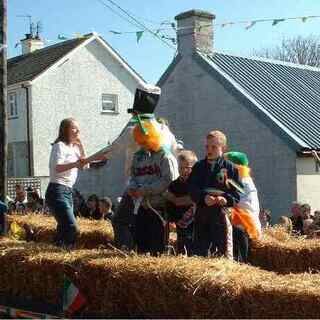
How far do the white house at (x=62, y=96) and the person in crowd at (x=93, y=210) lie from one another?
16257 mm

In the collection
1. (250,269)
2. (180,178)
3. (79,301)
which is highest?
(180,178)

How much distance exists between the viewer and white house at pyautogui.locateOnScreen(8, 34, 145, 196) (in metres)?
30.7

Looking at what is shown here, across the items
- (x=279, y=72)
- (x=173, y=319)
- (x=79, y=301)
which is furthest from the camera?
(x=279, y=72)

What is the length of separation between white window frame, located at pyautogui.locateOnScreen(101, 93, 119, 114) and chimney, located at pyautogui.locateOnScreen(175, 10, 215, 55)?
14.4 meters

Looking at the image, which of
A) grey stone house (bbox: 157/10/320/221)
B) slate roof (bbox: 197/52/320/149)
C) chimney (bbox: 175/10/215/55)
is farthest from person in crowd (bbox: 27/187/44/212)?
chimney (bbox: 175/10/215/55)

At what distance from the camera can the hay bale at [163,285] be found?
4.40 meters

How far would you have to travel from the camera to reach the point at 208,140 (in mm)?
6133

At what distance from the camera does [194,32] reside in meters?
19.5

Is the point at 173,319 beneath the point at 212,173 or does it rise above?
beneath

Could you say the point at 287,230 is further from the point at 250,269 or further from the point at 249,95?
the point at 249,95

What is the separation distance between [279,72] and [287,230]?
12.3m

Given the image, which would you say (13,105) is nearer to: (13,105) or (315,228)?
(13,105)

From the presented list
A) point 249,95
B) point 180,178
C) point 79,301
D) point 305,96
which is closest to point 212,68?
point 249,95

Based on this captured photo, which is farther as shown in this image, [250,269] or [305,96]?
[305,96]
